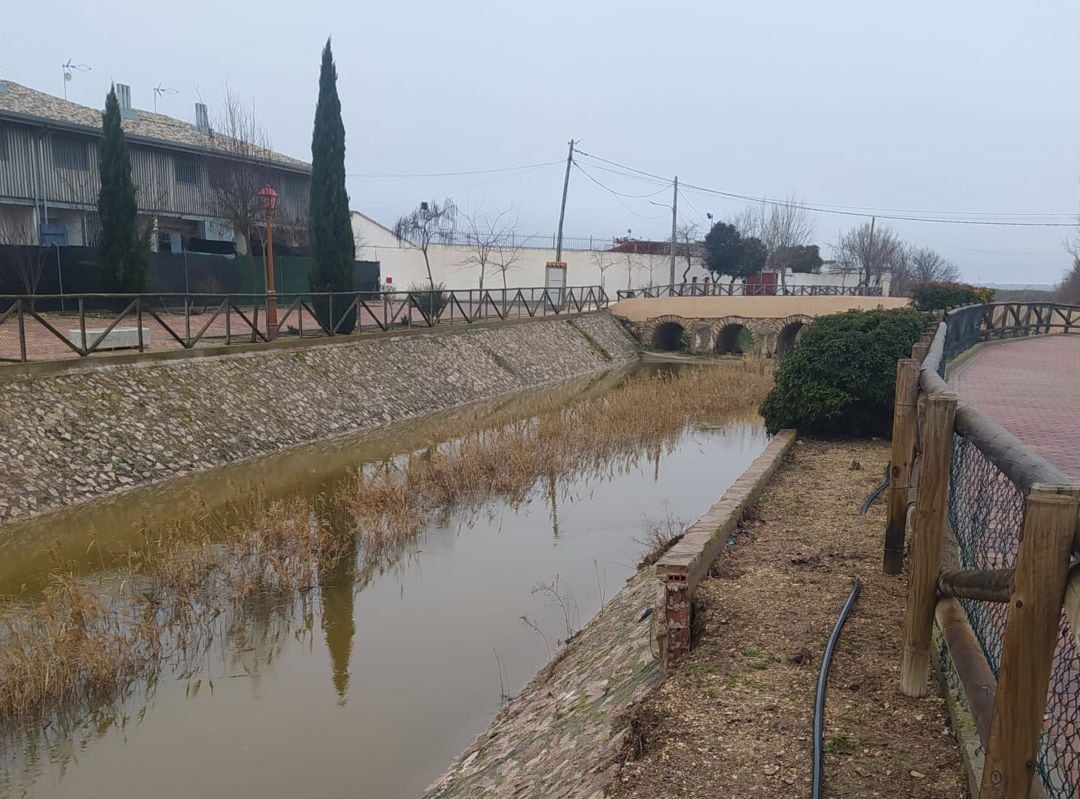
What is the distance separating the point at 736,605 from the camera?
5520 mm

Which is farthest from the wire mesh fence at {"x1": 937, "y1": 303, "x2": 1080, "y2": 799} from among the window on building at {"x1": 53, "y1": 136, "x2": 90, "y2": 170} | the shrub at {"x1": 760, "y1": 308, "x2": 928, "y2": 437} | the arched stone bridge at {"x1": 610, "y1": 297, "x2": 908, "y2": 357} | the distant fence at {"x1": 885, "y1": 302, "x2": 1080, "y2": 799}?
the arched stone bridge at {"x1": 610, "y1": 297, "x2": 908, "y2": 357}

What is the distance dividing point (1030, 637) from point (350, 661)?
18.2ft

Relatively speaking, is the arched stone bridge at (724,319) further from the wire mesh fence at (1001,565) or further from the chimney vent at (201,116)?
the wire mesh fence at (1001,565)

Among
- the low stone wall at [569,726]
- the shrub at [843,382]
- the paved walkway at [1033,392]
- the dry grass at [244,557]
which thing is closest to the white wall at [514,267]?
the dry grass at [244,557]

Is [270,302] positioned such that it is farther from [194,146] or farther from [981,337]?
[981,337]

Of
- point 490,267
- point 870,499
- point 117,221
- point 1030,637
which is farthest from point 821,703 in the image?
point 490,267

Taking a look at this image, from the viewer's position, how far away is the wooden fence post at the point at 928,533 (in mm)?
3512

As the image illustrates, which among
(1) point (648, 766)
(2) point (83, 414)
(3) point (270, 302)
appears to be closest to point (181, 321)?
(3) point (270, 302)

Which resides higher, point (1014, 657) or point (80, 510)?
point (1014, 657)

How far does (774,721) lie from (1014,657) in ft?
5.87

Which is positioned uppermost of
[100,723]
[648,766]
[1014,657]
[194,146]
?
[194,146]

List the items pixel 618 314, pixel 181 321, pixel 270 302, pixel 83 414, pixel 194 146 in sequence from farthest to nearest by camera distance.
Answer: pixel 618 314 → pixel 194 146 → pixel 181 321 → pixel 270 302 → pixel 83 414

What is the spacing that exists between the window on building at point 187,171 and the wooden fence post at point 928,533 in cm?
2984

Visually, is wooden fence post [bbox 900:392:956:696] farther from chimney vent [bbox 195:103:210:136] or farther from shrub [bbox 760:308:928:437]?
chimney vent [bbox 195:103:210:136]
